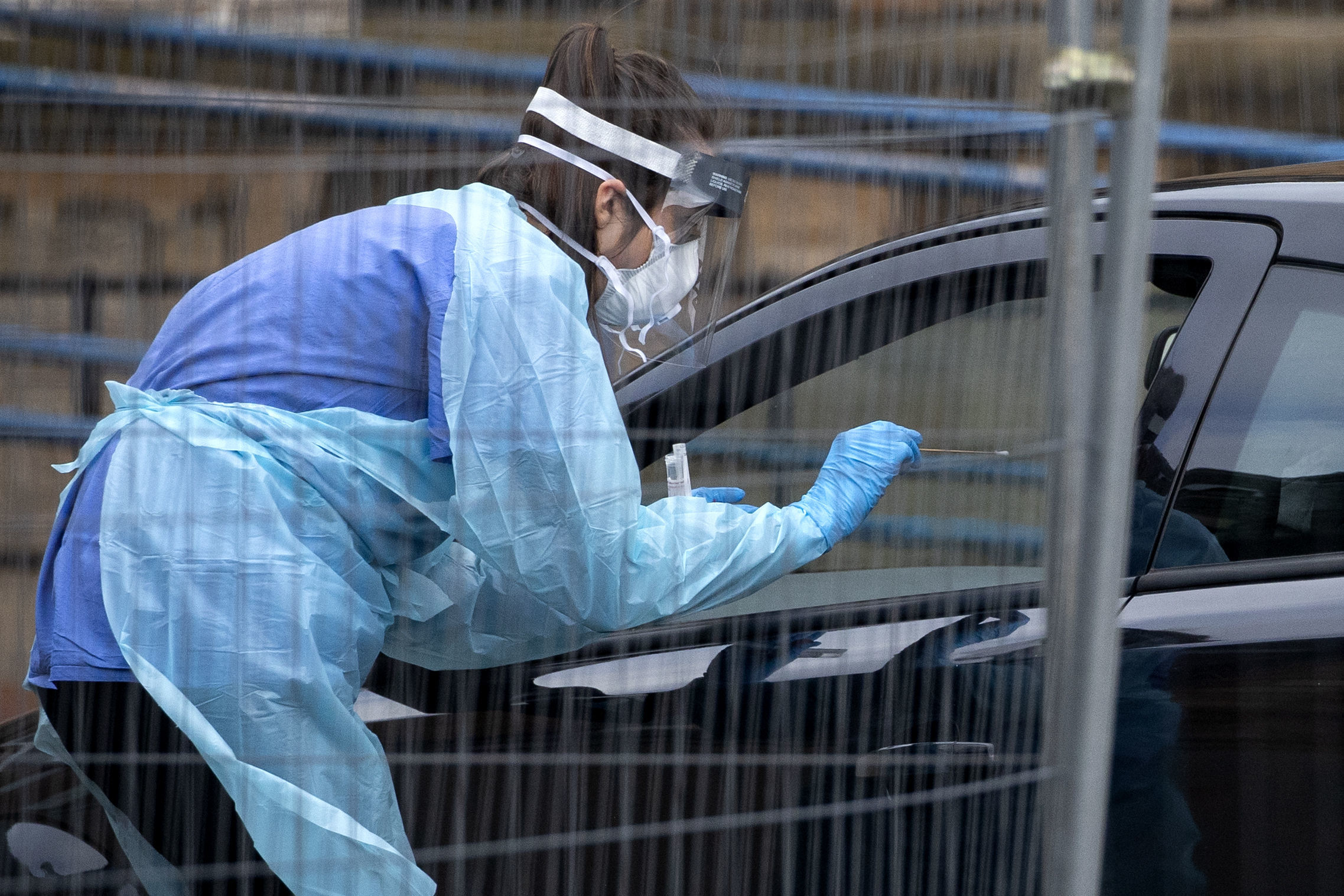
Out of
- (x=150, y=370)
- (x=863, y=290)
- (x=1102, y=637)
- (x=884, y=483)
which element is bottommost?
(x=1102, y=637)

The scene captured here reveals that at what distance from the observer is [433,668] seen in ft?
5.63

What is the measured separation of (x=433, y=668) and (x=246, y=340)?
1.94 feet

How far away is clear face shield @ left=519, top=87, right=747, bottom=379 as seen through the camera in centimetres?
146

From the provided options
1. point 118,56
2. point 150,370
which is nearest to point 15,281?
point 150,370

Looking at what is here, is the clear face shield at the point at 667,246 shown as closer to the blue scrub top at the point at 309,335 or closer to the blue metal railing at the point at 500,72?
the blue metal railing at the point at 500,72

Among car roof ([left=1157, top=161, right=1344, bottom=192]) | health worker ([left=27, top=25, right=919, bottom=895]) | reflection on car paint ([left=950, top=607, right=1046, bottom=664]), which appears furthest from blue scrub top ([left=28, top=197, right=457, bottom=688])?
Result: car roof ([left=1157, top=161, right=1344, bottom=192])

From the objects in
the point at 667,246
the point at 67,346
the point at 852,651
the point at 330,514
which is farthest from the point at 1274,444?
the point at 67,346

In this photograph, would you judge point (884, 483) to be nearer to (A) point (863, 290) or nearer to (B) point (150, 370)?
(A) point (863, 290)

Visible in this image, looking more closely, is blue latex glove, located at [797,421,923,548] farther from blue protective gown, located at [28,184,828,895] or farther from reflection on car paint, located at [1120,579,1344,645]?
reflection on car paint, located at [1120,579,1344,645]

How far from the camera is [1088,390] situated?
4.20ft

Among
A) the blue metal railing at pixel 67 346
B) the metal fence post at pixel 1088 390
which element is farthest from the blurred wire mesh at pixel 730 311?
the metal fence post at pixel 1088 390

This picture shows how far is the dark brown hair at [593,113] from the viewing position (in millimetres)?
1453

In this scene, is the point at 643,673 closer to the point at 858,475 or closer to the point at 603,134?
the point at 858,475

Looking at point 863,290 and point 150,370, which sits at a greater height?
point 863,290
